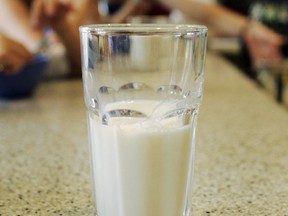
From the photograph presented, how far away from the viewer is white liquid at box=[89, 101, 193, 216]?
14.2 inches

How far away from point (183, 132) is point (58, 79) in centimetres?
89

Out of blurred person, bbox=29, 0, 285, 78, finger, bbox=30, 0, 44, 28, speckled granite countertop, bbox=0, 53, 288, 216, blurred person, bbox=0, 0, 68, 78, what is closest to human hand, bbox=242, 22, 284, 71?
blurred person, bbox=29, 0, 285, 78

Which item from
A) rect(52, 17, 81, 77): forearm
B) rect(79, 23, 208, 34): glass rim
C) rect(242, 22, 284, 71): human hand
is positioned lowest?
rect(242, 22, 284, 71): human hand

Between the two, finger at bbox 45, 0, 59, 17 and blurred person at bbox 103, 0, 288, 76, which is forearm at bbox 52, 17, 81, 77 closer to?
finger at bbox 45, 0, 59, 17

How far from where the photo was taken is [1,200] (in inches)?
18.0

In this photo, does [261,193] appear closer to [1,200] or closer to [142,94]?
[142,94]

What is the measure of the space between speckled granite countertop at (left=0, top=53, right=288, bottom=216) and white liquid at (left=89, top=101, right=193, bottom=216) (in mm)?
57

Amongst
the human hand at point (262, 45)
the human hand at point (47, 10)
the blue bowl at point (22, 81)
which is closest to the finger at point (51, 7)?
the human hand at point (47, 10)

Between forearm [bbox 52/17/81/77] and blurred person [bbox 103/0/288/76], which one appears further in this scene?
blurred person [bbox 103/0/288/76]

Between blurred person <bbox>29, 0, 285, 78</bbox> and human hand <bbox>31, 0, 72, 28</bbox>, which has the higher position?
human hand <bbox>31, 0, 72, 28</bbox>

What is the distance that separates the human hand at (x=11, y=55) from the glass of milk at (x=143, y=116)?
531 mm

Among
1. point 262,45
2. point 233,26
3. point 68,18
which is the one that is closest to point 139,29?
point 68,18

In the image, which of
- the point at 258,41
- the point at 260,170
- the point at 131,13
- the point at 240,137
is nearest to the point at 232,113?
the point at 240,137

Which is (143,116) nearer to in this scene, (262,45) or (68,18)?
(68,18)
